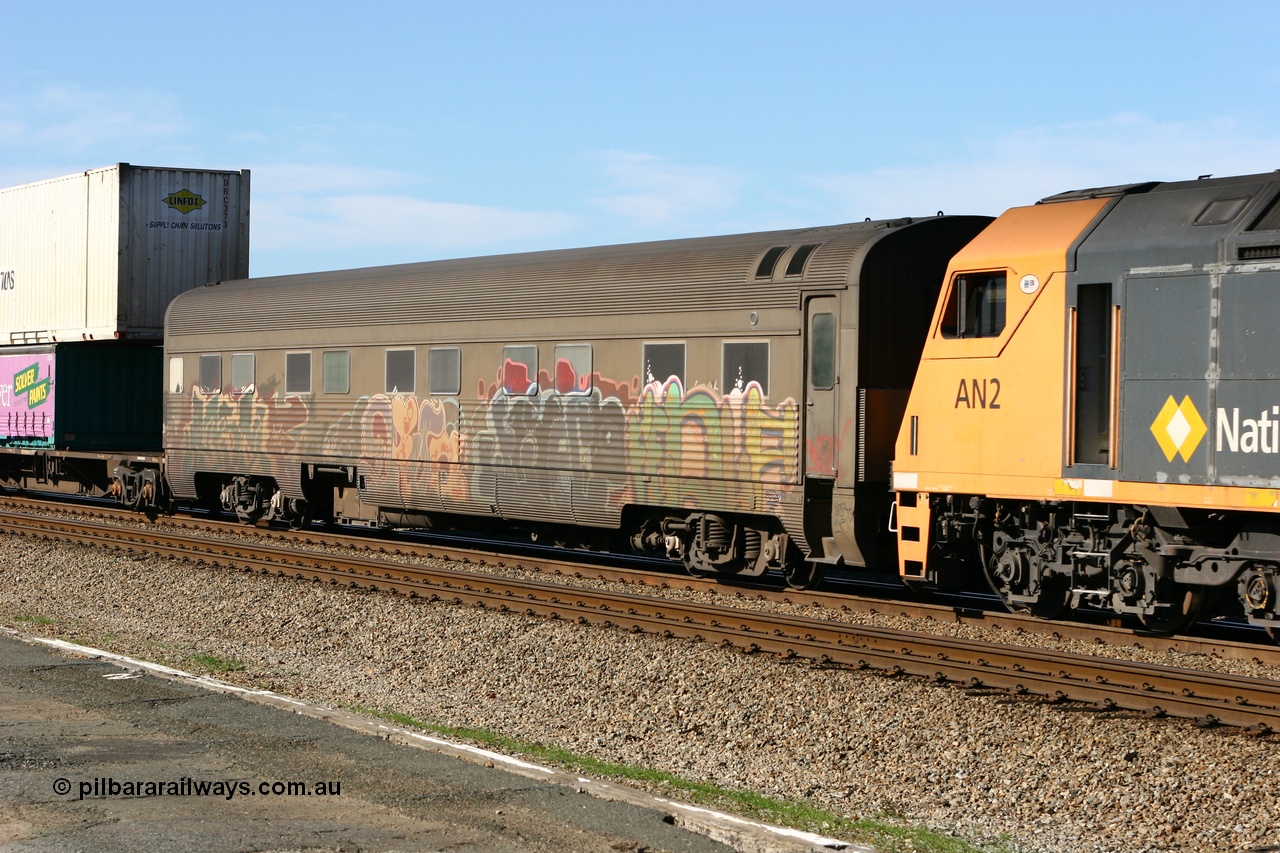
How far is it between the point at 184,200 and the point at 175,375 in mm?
4051

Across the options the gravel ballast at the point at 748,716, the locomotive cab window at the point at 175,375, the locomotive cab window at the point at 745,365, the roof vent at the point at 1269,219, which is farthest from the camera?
the locomotive cab window at the point at 175,375

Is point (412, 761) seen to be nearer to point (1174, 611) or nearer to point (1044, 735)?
point (1044, 735)

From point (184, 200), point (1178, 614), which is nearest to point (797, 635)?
point (1178, 614)

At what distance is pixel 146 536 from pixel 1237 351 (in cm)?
1416

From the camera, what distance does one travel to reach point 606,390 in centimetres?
1527

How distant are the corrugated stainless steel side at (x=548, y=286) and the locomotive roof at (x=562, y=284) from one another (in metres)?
0.01

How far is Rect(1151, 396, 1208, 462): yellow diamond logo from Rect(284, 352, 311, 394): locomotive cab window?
12164 millimetres

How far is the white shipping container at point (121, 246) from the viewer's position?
2341 cm

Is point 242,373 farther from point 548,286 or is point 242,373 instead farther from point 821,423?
point 821,423

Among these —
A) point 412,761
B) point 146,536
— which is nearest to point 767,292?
point 412,761

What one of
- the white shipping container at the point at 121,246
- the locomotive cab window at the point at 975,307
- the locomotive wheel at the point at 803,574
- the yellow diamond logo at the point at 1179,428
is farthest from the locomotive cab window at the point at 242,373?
the yellow diamond logo at the point at 1179,428

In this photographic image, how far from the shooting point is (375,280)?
1847 centimetres

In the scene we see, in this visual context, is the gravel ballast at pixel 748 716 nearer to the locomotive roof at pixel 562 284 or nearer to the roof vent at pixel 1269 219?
the roof vent at pixel 1269 219

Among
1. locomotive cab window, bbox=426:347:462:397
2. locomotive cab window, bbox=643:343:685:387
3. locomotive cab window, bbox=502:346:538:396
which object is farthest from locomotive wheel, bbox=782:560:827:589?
locomotive cab window, bbox=426:347:462:397
